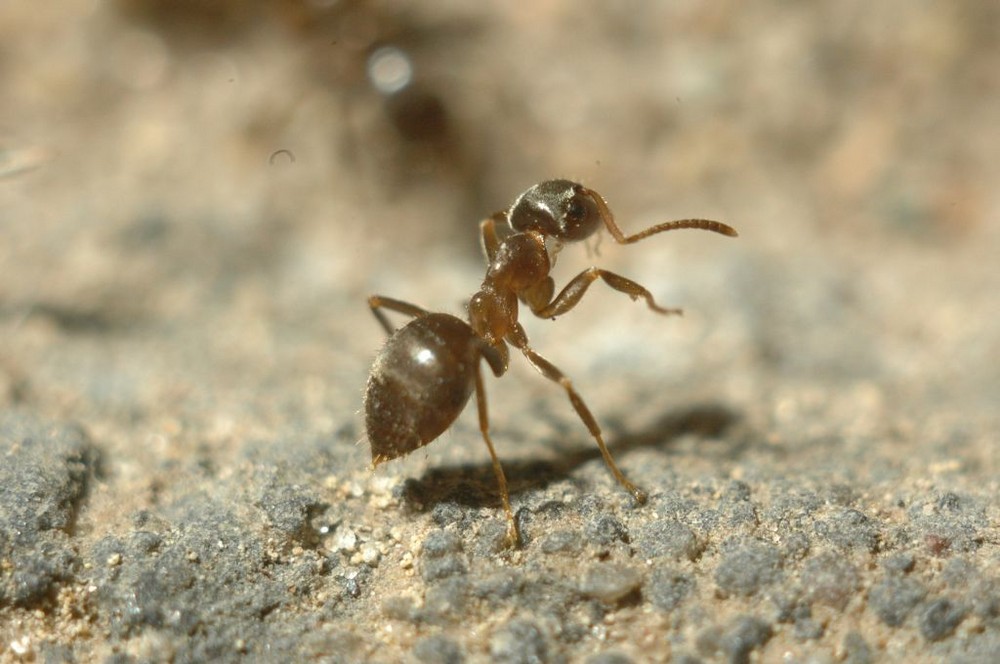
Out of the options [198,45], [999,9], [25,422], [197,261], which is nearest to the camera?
[25,422]

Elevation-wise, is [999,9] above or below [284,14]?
above

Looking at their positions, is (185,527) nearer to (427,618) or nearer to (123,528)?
(123,528)

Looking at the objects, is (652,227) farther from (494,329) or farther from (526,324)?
(526,324)

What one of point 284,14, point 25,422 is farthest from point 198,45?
point 25,422

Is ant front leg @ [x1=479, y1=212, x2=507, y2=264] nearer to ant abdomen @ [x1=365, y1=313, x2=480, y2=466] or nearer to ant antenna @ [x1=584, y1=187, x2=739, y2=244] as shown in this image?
ant antenna @ [x1=584, y1=187, x2=739, y2=244]

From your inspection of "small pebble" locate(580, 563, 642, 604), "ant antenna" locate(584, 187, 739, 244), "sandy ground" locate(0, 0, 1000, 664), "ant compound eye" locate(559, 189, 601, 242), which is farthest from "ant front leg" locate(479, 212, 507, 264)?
"small pebble" locate(580, 563, 642, 604)
